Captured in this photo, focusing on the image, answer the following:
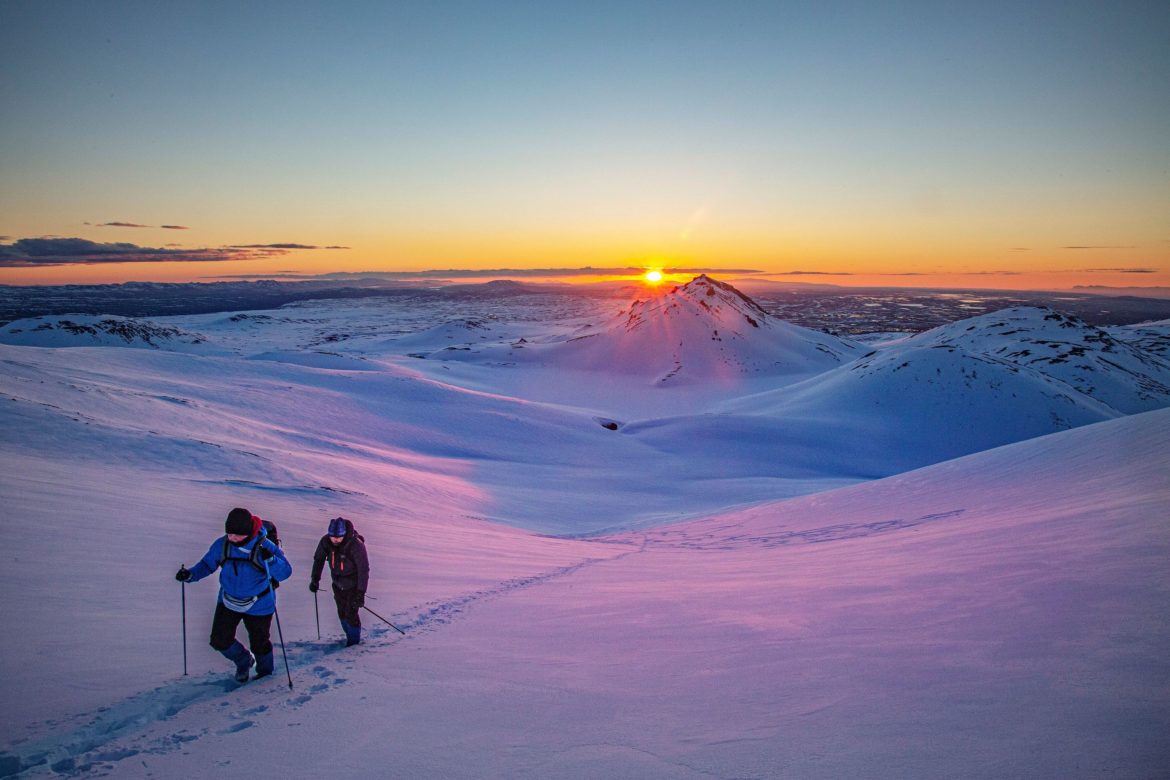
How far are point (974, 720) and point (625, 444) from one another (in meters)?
32.6

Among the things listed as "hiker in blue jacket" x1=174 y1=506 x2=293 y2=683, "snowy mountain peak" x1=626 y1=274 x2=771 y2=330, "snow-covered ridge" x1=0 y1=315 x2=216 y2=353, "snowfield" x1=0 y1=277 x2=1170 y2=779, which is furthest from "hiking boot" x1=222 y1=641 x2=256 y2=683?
"snow-covered ridge" x1=0 y1=315 x2=216 y2=353

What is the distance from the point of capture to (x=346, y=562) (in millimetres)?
6492

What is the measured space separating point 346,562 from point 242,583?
116cm

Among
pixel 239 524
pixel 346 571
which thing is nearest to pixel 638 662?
pixel 346 571

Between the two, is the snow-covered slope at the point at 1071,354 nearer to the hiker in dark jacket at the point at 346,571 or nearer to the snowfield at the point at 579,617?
the snowfield at the point at 579,617

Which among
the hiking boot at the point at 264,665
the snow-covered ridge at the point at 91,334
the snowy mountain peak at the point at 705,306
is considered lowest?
the hiking boot at the point at 264,665

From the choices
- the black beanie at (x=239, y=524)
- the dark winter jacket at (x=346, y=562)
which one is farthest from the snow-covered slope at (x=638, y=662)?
the black beanie at (x=239, y=524)

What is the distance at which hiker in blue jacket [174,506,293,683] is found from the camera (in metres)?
5.44

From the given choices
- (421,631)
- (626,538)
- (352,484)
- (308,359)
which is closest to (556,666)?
(421,631)

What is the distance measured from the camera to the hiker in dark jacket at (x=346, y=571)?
6418 mm

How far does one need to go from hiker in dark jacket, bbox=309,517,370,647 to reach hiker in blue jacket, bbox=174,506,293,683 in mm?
771

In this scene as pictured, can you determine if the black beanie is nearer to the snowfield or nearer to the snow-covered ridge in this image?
the snowfield

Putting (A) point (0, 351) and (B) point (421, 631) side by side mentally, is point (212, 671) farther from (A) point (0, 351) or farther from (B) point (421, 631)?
(A) point (0, 351)

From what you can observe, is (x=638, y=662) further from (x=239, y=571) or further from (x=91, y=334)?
(x=91, y=334)
